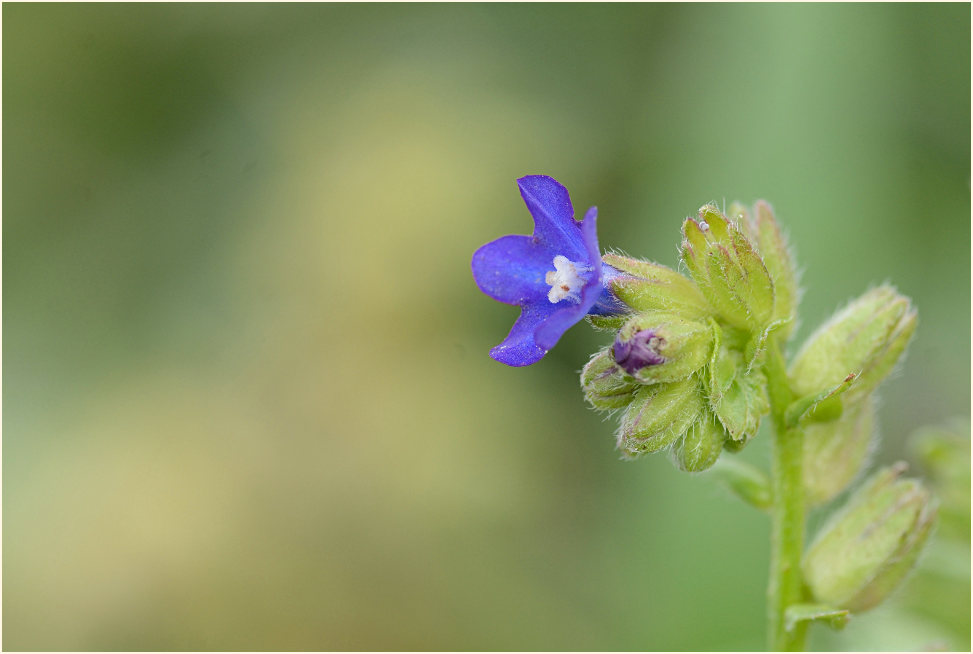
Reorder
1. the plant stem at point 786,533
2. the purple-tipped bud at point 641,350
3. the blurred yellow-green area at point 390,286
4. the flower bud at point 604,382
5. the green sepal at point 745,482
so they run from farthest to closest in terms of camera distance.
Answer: the blurred yellow-green area at point 390,286 → the green sepal at point 745,482 → the plant stem at point 786,533 → the flower bud at point 604,382 → the purple-tipped bud at point 641,350

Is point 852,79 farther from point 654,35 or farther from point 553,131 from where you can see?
point 553,131

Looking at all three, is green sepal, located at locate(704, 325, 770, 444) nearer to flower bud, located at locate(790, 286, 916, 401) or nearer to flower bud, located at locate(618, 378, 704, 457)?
flower bud, located at locate(618, 378, 704, 457)

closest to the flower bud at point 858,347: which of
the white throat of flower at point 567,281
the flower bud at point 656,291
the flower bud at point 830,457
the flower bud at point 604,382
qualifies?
the flower bud at point 830,457

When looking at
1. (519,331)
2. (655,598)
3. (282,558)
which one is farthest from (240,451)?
(519,331)

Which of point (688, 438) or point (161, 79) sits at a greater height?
point (161, 79)

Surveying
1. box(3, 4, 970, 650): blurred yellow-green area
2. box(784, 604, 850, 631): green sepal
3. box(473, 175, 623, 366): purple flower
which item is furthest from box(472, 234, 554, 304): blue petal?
box(3, 4, 970, 650): blurred yellow-green area

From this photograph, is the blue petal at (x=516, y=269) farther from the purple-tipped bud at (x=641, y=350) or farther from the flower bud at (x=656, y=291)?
the purple-tipped bud at (x=641, y=350)

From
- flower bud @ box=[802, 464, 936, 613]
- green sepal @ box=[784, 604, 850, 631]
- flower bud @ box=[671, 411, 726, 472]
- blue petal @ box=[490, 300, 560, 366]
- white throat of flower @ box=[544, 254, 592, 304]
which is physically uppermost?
white throat of flower @ box=[544, 254, 592, 304]
